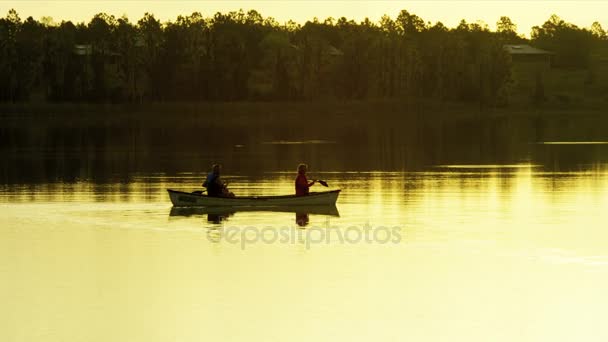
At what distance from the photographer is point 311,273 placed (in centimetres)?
2972

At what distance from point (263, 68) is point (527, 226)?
13730 centimetres

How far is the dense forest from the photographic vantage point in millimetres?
151875

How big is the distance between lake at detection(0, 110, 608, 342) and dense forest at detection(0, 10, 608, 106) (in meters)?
86.5

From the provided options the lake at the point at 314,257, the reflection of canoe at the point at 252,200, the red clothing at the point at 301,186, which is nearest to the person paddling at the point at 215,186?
the reflection of canoe at the point at 252,200

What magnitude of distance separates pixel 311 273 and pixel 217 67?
132485mm

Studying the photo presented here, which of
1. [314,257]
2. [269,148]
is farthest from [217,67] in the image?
[314,257]

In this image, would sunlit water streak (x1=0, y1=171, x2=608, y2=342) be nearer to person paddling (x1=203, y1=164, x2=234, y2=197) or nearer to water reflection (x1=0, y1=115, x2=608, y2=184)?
person paddling (x1=203, y1=164, x2=234, y2=197)

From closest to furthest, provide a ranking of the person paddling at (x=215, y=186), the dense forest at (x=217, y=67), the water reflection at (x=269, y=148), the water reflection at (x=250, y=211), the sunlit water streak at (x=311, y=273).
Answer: the sunlit water streak at (x=311, y=273) → the water reflection at (x=250, y=211) → the person paddling at (x=215, y=186) → the water reflection at (x=269, y=148) → the dense forest at (x=217, y=67)

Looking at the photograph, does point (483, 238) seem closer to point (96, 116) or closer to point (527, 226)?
point (527, 226)

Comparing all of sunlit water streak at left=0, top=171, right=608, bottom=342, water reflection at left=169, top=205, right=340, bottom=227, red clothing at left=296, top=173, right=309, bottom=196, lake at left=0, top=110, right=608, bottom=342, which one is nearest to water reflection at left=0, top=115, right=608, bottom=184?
lake at left=0, top=110, right=608, bottom=342

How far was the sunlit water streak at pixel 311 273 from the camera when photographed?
2406cm

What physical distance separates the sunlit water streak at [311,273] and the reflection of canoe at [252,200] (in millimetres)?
576

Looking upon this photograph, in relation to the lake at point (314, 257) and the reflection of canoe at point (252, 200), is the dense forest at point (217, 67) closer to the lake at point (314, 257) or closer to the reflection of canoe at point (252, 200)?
the lake at point (314, 257)

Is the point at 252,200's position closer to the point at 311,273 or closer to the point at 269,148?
the point at 311,273
